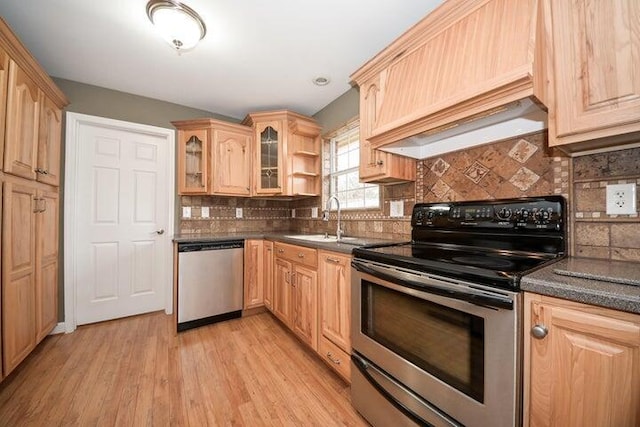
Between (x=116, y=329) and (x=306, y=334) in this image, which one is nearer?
(x=306, y=334)

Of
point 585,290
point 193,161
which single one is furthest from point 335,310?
point 193,161

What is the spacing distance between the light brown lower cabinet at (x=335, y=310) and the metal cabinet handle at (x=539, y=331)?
93 centimetres

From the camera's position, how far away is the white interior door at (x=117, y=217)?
2.48 metres

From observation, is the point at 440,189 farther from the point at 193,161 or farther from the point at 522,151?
the point at 193,161

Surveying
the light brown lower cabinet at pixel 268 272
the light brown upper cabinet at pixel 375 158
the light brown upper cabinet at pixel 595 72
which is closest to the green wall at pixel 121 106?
the light brown lower cabinet at pixel 268 272

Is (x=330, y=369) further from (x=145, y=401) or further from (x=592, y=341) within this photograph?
(x=592, y=341)

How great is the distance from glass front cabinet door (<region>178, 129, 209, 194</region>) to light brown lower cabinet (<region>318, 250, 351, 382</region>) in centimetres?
182

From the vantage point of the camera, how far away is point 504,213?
1292 millimetres

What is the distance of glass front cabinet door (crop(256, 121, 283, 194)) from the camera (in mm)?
2914

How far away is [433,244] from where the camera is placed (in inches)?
63.5

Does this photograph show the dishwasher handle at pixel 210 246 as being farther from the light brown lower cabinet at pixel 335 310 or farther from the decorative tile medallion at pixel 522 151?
the decorative tile medallion at pixel 522 151

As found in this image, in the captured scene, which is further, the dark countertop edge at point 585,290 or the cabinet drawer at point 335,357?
the cabinet drawer at point 335,357

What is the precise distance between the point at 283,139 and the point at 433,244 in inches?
79.6

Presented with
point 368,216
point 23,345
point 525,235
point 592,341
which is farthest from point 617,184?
point 23,345
